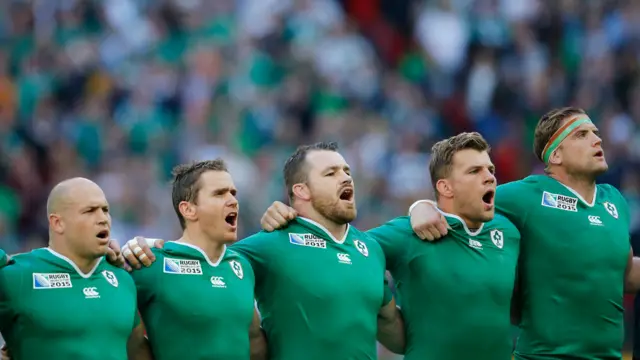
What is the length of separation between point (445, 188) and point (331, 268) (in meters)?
1.05

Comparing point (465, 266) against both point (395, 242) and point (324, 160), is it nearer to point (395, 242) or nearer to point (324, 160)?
point (395, 242)

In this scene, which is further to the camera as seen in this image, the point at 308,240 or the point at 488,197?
the point at 488,197

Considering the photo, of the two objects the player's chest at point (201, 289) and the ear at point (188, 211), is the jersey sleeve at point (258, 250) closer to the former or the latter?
the player's chest at point (201, 289)

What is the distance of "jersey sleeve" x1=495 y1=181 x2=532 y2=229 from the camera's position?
30.7ft

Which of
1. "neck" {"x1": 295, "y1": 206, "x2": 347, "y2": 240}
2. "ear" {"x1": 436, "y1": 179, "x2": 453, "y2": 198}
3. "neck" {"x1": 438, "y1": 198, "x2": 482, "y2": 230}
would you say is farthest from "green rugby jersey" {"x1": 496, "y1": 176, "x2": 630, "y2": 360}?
"neck" {"x1": 295, "y1": 206, "x2": 347, "y2": 240}

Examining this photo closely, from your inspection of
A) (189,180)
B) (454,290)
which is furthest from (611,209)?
Result: (189,180)

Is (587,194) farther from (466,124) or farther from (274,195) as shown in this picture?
(466,124)

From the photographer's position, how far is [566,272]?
9.16 metres

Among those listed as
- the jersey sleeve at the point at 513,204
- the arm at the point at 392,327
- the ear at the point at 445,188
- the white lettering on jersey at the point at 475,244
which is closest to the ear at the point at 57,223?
the arm at the point at 392,327

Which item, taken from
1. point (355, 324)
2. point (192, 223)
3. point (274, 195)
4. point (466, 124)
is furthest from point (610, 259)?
point (466, 124)

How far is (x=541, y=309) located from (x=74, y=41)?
9844mm

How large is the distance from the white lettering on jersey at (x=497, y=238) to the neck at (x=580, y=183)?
2.29 feet

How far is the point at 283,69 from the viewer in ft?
57.5

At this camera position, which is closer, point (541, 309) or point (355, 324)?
point (355, 324)
